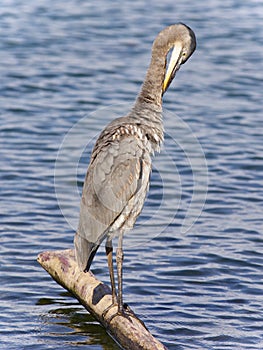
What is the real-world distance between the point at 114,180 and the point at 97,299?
1.03 meters

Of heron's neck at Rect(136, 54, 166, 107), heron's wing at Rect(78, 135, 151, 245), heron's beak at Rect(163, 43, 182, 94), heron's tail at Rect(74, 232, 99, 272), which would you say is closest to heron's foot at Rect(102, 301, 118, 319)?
heron's tail at Rect(74, 232, 99, 272)

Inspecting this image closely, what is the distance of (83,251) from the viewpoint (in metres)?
7.23

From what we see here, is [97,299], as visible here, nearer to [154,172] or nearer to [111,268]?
[111,268]

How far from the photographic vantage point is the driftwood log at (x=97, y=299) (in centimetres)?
665

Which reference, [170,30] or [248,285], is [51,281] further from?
[170,30]

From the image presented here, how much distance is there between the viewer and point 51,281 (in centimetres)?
859

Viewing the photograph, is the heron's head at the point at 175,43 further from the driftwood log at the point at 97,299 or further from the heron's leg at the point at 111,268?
the driftwood log at the point at 97,299

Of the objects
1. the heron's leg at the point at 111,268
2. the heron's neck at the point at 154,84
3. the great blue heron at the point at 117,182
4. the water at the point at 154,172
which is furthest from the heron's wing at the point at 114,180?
the water at the point at 154,172

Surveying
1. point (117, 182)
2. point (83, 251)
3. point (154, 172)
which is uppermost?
point (117, 182)

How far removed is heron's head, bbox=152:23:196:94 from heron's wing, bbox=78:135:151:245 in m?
0.73

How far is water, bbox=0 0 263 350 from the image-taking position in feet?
26.0

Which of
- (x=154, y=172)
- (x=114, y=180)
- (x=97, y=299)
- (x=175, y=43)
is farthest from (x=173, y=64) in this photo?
(x=154, y=172)

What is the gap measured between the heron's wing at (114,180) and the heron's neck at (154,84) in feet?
1.50

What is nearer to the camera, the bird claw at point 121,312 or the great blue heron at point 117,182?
the bird claw at point 121,312
